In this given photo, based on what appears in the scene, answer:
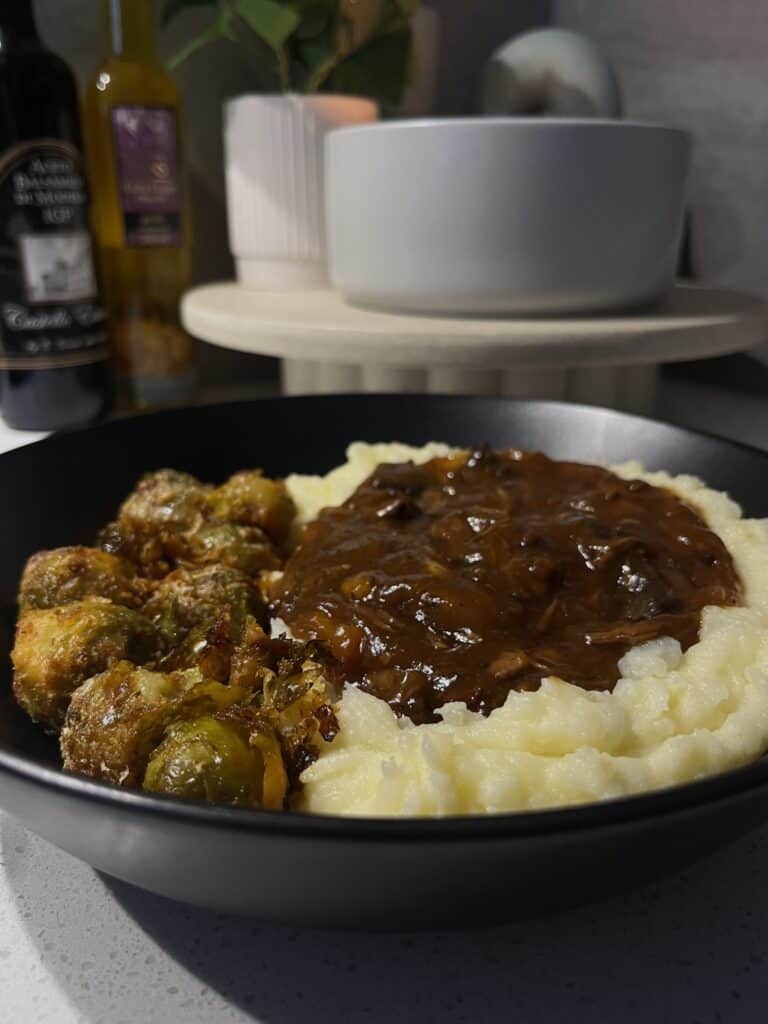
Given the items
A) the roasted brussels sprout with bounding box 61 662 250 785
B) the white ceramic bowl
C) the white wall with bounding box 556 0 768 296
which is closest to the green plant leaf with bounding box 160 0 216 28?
the white ceramic bowl

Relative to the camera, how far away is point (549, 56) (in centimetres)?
385

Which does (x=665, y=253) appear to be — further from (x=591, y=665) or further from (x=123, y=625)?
(x=123, y=625)

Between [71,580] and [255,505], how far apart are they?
475 millimetres

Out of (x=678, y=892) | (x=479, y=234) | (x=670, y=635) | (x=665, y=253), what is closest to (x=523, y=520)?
(x=670, y=635)

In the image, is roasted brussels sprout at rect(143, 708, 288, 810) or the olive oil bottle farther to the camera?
the olive oil bottle

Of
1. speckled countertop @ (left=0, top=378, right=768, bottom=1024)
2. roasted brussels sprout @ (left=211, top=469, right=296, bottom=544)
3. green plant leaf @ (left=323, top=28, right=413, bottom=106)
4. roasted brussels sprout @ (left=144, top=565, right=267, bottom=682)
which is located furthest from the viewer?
green plant leaf @ (left=323, top=28, right=413, bottom=106)

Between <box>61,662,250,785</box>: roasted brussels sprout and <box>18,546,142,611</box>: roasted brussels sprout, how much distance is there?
0.35 metres

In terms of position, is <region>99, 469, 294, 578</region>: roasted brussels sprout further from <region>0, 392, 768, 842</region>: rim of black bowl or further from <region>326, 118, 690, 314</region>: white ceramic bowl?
<region>326, 118, 690, 314</region>: white ceramic bowl

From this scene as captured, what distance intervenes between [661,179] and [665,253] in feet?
0.78

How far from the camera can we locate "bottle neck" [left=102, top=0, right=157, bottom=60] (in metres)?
3.35

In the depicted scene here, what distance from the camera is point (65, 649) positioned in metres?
1.59

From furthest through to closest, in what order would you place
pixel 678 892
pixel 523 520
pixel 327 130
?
pixel 327 130 → pixel 523 520 → pixel 678 892

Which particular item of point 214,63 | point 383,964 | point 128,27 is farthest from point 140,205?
point 383,964

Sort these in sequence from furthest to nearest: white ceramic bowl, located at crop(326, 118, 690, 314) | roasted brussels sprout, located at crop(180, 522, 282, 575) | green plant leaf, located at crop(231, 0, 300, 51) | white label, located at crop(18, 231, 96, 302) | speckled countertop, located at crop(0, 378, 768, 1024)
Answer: green plant leaf, located at crop(231, 0, 300, 51), white label, located at crop(18, 231, 96, 302), white ceramic bowl, located at crop(326, 118, 690, 314), roasted brussels sprout, located at crop(180, 522, 282, 575), speckled countertop, located at crop(0, 378, 768, 1024)
